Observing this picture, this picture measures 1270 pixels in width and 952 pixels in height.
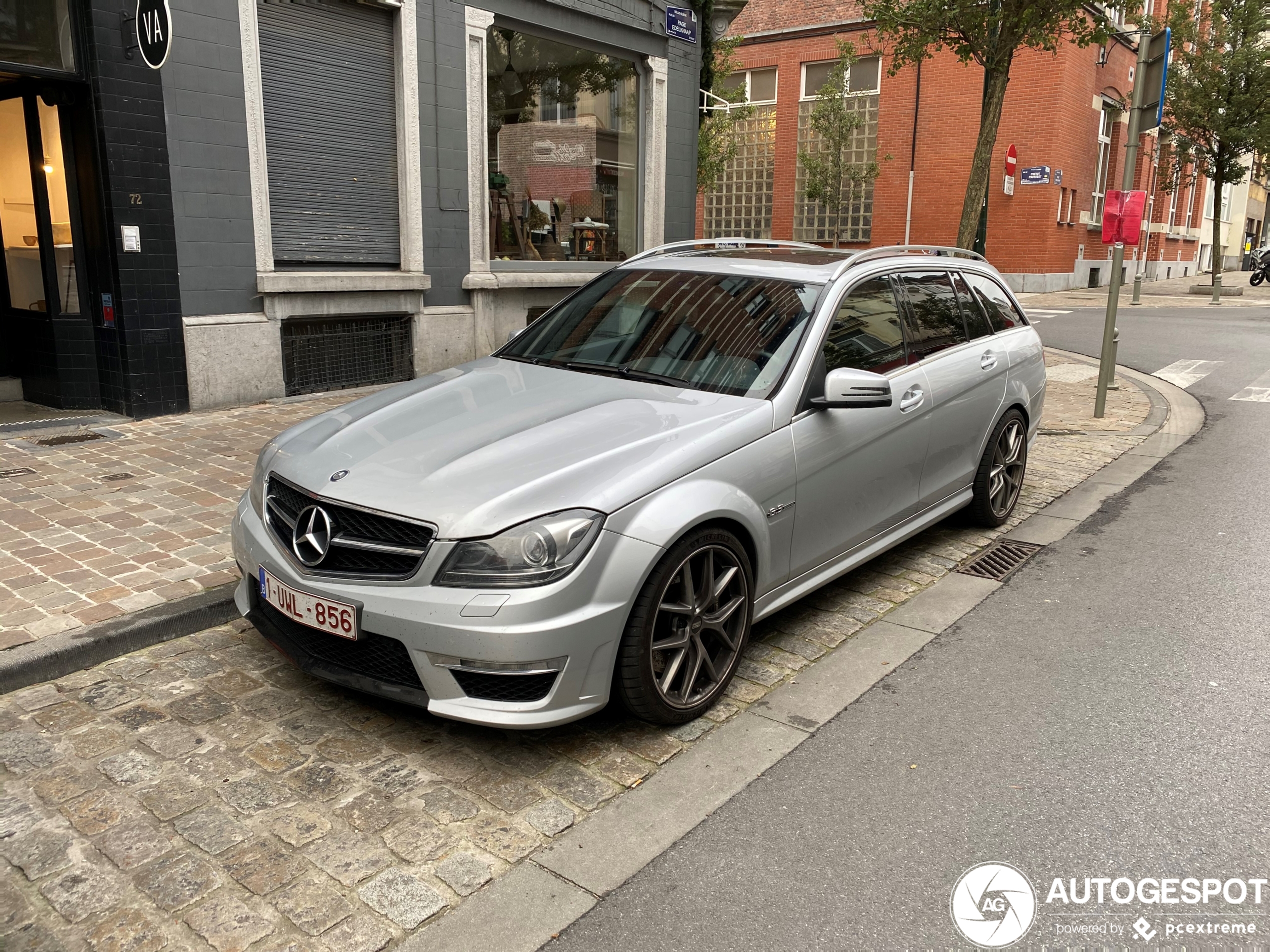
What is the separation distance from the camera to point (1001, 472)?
6.00 meters

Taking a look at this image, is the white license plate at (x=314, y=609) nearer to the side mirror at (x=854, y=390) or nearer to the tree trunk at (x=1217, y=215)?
the side mirror at (x=854, y=390)

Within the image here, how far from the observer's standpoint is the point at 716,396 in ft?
13.1

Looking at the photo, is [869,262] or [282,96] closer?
[869,262]

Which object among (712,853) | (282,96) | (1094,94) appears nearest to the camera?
(712,853)

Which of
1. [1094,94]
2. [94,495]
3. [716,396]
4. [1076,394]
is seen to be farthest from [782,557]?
[1094,94]

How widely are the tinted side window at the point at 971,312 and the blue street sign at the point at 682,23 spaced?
8.54 metres

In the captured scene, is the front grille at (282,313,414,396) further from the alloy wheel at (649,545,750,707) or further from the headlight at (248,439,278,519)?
the alloy wheel at (649,545,750,707)

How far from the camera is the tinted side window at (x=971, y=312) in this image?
18.6ft

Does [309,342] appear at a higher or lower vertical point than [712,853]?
higher

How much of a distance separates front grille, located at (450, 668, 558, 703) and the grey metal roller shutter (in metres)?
6.99

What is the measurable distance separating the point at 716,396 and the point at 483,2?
833 centimetres

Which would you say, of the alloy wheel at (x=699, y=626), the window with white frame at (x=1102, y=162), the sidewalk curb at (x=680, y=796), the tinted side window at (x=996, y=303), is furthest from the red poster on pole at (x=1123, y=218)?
the window with white frame at (x=1102, y=162)

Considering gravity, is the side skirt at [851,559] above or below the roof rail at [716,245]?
below

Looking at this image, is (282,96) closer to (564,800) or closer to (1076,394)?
(564,800)
